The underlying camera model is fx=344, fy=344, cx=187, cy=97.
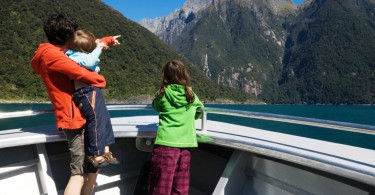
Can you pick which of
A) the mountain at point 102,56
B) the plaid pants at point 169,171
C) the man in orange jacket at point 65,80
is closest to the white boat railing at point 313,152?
the plaid pants at point 169,171

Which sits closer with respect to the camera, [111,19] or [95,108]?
[95,108]

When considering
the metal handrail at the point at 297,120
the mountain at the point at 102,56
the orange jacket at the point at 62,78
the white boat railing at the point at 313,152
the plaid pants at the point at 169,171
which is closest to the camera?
the white boat railing at the point at 313,152

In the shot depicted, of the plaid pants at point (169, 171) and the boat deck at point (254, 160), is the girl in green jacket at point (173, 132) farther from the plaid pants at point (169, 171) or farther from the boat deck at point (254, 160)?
the boat deck at point (254, 160)

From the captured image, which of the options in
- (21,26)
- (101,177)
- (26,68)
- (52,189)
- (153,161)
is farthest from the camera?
(21,26)

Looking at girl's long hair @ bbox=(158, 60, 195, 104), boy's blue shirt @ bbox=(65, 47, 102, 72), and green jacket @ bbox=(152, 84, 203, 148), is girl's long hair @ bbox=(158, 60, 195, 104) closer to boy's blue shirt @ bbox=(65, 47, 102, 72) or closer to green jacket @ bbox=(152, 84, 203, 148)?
green jacket @ bbox=(152, 84, 203, 148)

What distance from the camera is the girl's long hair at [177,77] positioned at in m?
2.80

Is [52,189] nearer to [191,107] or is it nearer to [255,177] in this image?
[191,107]

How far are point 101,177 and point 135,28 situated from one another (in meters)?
151

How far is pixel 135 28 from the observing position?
149500 mm

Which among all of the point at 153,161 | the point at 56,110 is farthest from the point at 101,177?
the point at 56,110

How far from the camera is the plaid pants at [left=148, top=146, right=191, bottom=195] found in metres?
2.73

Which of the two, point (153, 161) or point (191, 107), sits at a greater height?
point (191, 107)

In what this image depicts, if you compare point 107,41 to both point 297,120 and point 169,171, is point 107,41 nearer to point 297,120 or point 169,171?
point 169,171

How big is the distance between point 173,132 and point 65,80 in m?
0.92
